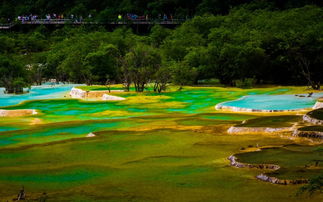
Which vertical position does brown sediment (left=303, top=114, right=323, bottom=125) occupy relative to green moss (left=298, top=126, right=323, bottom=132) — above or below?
above

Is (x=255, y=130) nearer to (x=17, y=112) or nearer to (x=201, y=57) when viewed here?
(x=17, y=112)

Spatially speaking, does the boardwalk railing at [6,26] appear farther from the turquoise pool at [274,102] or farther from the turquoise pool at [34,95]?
the turquoise pool at [274,102]

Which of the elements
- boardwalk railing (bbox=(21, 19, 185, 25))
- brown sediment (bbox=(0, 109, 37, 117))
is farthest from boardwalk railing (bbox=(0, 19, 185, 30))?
brown sediment (bbox=(0, 109, 37, 117))

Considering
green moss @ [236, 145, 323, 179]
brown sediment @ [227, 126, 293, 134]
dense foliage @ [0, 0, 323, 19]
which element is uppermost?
dense foliage @ [0, 0, 323, 19]

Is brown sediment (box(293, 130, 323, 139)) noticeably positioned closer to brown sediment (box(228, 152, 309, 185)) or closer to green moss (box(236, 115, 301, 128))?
green moss (box(236, 115, 301, 128))

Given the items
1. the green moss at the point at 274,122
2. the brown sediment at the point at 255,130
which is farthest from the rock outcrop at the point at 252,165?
the green moss at the point at 274,122

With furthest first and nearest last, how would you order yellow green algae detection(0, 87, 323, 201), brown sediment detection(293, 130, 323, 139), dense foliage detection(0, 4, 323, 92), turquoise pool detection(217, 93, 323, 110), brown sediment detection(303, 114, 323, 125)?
dense foliage detection(0, 4, 323, 92) → turquoise pool detection(217, 93, 323, 110) → brown sediment detection(303, 114, 323, 125) → brown sediment detection(293, 130, 323, 139) → yellow green algae detection(0, 87, 323, 201)

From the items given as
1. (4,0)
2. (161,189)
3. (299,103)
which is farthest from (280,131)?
(4,0)

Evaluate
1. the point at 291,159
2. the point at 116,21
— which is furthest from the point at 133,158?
the point at 116,21
